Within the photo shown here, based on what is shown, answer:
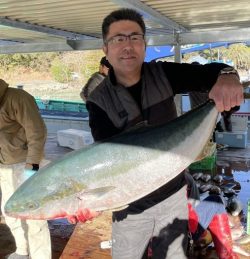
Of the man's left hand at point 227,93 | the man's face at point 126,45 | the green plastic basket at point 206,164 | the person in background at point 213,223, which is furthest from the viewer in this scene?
the green plastic basket at point 206,164

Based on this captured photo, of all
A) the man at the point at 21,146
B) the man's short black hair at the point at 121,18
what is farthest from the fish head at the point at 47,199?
the man at the point at 21,146

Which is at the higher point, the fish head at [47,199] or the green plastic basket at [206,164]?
the fish head at [47,199]

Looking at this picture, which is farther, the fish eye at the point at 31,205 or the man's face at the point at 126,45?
the man's face at the point at 126,45

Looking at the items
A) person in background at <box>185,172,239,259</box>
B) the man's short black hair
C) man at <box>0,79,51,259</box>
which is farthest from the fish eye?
person in background at <box>185,172,239,259</box>

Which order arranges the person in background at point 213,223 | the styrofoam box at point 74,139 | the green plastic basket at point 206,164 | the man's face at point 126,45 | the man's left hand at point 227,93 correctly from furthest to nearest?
the styrofoam box at point 74,139, the green plastic basket at point 206,164, the person in background at point 213,223, the man's face at point 126,45, the man's left hand at point 227,93

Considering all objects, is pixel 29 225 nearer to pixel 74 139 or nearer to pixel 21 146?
pixel 21 146

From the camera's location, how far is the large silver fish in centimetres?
192

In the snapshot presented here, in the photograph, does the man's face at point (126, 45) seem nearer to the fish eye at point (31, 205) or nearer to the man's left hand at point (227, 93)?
the man's left hand at point (227, 93)

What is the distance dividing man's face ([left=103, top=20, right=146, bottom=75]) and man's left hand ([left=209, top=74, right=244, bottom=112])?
505 mm

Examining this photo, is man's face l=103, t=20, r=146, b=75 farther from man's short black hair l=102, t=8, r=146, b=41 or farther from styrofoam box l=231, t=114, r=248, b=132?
styrofoam box l=231, t=114, r=248, b=132

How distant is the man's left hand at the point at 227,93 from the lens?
6.15ft

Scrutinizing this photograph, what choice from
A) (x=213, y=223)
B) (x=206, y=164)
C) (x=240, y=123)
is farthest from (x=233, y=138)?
(x=213, y=223)

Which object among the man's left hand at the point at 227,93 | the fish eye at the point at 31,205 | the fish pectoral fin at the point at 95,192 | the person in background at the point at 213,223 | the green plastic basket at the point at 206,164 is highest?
the man's left hand at the point at 227,93

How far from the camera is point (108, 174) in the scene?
75.9 inches
